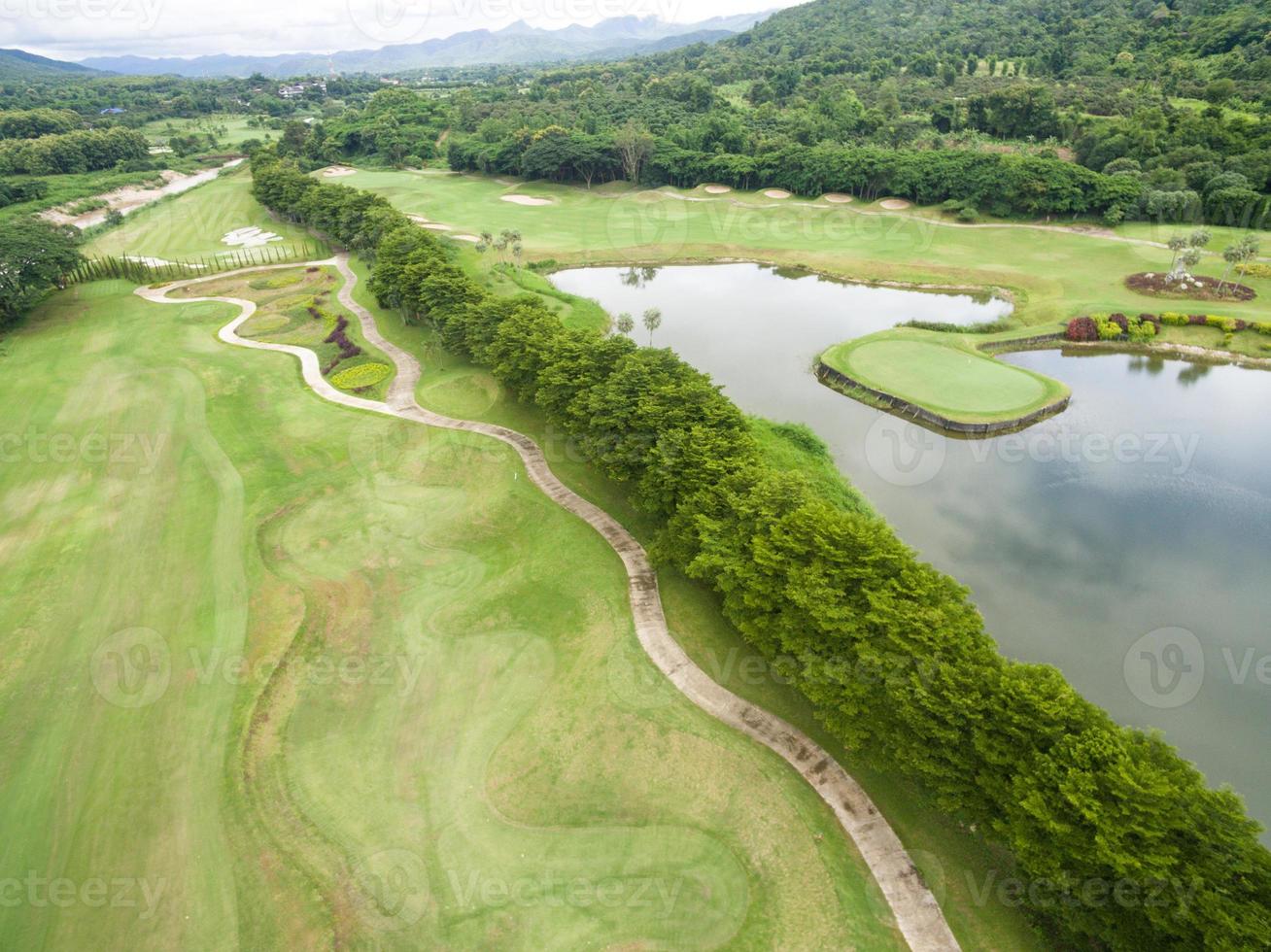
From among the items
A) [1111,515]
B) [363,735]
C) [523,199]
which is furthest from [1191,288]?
[523,199]

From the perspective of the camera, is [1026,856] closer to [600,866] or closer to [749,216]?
[600,866]

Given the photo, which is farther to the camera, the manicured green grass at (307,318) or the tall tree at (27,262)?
the tall tree at (27,262)

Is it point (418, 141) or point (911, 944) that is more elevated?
point (418, 141)

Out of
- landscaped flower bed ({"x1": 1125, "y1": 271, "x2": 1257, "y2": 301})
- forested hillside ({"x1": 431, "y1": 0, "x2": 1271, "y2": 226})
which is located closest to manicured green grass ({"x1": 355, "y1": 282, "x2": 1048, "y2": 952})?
landscaped flower bed ({"x1": 1125, "y1": 271, "x2": 1257, "y2": 301})

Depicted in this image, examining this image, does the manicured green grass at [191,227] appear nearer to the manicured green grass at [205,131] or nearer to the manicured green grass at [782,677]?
the manicured green grass at [782,677]

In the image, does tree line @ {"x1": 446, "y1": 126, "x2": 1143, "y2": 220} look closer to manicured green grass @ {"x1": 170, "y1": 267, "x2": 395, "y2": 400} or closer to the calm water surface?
the calm water surface

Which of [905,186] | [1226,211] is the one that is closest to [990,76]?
[905,186]

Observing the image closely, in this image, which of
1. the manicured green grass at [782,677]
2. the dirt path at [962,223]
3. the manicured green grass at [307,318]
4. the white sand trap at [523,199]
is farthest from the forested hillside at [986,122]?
the manicured green grass at [782,677]

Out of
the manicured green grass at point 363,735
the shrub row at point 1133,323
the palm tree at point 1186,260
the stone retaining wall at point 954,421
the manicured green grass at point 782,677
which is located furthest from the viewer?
the palm tree at point 1186,260
